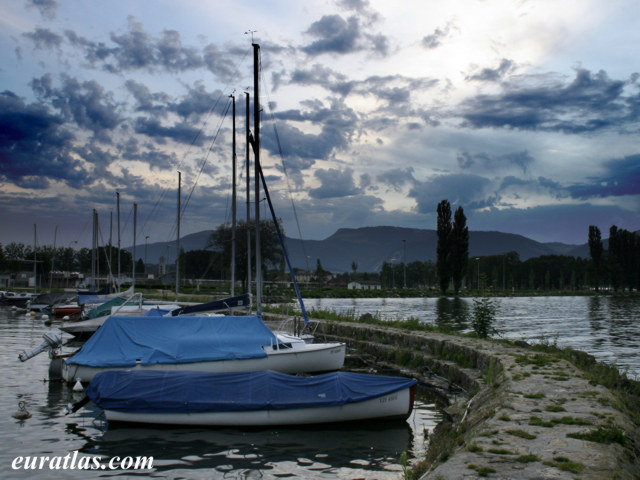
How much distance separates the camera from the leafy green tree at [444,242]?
101875mm

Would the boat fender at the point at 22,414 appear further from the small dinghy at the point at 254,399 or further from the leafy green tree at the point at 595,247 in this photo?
the leafy green tree at the point at 595,247

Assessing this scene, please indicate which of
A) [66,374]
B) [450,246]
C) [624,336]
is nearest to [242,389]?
[66,374]

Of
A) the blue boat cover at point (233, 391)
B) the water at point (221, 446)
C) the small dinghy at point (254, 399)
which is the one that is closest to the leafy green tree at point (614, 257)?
the water at point (221, 446)

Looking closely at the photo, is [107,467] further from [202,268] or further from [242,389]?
[202,268]

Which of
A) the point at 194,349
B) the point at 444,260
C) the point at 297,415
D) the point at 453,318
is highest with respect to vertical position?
the point at 444,260

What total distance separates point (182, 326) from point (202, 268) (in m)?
160

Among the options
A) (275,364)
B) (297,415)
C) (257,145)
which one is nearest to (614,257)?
(257,145)

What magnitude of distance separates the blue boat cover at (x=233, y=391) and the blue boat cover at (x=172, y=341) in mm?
3710

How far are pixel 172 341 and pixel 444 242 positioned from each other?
87910 millimetres

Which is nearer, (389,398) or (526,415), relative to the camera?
(526,415)

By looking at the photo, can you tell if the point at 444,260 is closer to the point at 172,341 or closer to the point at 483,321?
the point at 483,321

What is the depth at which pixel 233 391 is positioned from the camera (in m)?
13.5

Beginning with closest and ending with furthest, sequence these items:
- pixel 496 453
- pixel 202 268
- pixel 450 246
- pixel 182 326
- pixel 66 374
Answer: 1. pixel 496 453
2. pixel 66 374
3. pixel 182 326
4. pixel 450 246
5. pixel 202 268

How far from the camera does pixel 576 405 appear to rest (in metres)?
10.5
